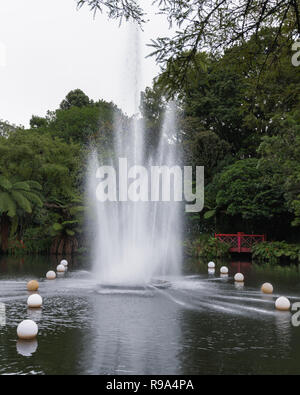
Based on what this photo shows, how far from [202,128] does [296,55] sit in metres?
20.4

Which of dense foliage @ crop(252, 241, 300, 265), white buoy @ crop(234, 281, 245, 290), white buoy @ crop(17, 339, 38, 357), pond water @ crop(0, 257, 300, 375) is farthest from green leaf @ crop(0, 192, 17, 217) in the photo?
white buoy @ crop(17, 339, 38, 357)

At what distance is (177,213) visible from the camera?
79.0ft

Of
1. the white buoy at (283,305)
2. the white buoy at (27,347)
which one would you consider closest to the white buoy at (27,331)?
the white buoy at (27,347)

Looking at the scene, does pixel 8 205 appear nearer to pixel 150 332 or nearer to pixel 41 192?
pixel 41 192

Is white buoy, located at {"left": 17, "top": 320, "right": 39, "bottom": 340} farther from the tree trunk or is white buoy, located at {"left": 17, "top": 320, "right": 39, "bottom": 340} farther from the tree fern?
the tree trunk

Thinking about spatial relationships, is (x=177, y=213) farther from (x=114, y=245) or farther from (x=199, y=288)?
(x=199, y=288)

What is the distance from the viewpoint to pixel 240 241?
72.4ft

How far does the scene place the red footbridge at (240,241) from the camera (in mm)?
21953

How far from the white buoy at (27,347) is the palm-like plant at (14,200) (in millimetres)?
16510

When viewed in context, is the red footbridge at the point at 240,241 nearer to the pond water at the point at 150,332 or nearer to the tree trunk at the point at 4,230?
the pond water at the point at 150,332

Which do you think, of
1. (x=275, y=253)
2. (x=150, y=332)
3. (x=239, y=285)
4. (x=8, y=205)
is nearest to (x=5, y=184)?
(x=8, y=205)

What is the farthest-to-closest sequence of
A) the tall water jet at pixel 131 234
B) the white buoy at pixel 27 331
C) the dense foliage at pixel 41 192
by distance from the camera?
the dense foliage at pixel 41 192 → the tall water jet at pixel 131 234 → the white buoy at pixel 27 331

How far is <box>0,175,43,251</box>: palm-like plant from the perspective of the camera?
2112 centimetres

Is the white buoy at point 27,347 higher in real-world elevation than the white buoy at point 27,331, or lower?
lower
